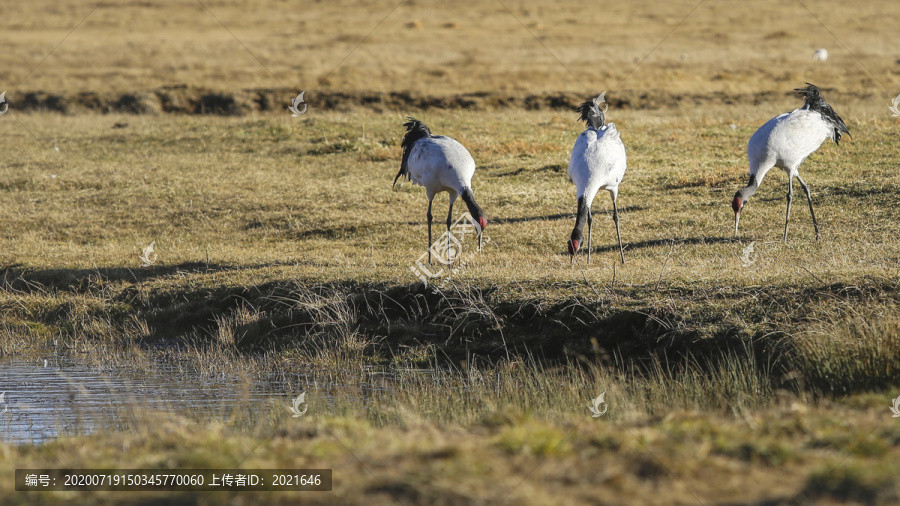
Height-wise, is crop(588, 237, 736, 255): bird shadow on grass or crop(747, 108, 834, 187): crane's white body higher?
crop(747, 108, 834, 187): crane's white body

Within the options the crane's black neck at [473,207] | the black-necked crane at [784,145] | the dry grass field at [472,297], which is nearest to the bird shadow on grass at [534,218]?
the dry grass field at [472,297]

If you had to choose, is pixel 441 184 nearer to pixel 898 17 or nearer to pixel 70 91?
pixel 70 91

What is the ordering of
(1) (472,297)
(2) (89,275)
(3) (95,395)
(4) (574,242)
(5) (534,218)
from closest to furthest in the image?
(3) (95,395), (1) (472,297), (4) (574,242), (2) (89,275), (5) (534,218)

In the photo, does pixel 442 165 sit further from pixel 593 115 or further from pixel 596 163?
pixel 593 115

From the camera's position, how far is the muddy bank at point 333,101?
3050cm

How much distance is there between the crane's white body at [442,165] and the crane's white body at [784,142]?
13.7 ft

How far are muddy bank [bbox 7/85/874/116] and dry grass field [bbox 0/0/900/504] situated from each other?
5.9 inches

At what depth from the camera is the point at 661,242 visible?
1392 cm

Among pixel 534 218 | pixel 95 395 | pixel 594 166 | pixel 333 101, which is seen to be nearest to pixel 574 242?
pixel 594 166

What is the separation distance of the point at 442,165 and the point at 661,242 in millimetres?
3411

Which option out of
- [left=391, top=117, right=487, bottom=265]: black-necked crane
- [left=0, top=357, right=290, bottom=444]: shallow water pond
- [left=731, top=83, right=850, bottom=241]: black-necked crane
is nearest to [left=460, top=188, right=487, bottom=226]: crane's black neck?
[left=391, top=117, right=487, bottom=265]: black-necked crane

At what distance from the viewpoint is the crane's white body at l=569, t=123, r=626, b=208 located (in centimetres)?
1265

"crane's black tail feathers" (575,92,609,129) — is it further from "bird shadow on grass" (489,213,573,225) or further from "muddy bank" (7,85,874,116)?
"muddy bank" (7,85,874,116)

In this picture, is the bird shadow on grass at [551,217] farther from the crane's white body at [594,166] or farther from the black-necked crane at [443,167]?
the crane's white body at [594,166]
